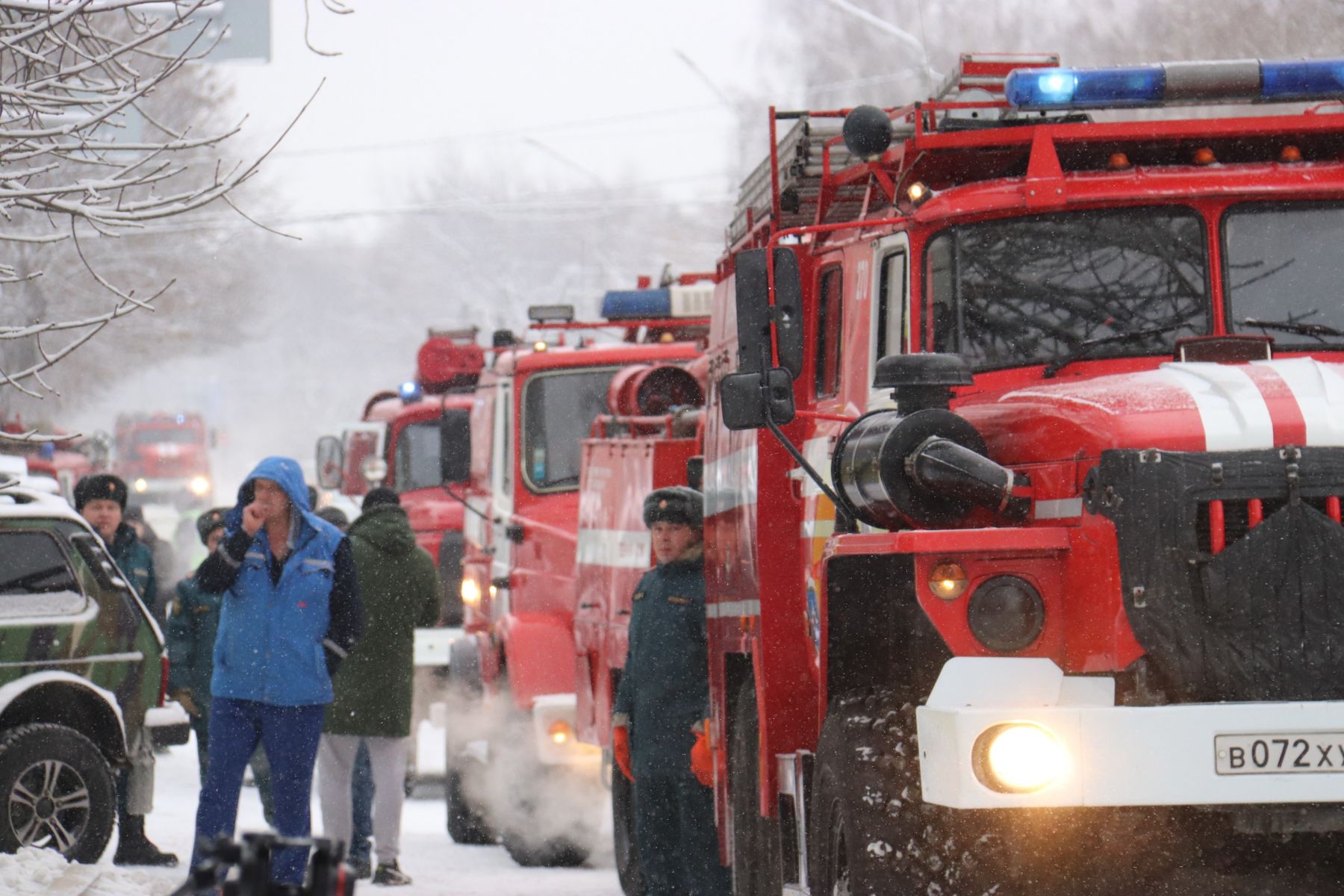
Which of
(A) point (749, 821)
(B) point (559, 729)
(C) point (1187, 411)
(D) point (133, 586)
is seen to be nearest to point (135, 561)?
(D) point (133, 586)

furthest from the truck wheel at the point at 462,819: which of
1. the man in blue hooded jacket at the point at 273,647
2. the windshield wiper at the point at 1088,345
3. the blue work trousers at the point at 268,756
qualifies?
the windshield wiper at the point at 1088,345

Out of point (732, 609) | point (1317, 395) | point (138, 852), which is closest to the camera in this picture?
point (1317, 395)

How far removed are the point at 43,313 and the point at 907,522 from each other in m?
39.1

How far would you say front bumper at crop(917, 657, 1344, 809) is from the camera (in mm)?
5387

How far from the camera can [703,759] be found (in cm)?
905

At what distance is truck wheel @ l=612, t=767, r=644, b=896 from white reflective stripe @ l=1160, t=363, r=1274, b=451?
4872mm

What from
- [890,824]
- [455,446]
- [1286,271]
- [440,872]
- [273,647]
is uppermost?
[455,446]

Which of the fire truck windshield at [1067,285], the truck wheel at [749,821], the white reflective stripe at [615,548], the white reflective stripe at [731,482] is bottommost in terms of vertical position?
the truck wheel at [749,821]

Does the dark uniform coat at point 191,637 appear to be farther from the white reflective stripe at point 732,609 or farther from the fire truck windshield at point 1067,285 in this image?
the fire truck windshield at point 1067,285

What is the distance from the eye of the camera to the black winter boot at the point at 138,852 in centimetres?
1127

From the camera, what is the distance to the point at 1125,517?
5.66 m

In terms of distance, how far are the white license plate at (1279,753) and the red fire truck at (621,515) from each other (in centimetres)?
491

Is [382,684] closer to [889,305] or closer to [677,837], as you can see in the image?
[677,837]

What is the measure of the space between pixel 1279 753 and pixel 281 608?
449cm
